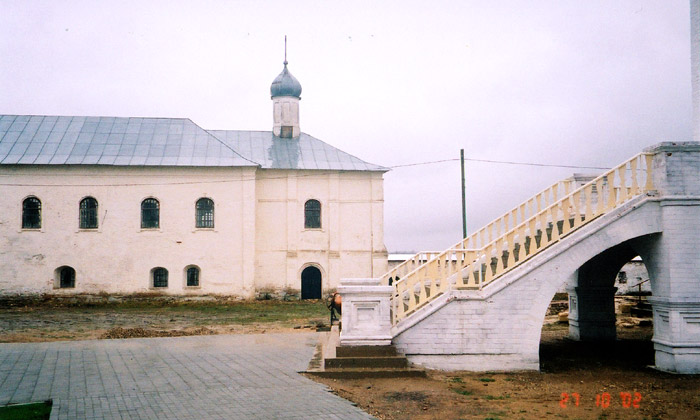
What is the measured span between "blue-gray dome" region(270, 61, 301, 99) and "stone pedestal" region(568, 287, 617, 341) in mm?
24061

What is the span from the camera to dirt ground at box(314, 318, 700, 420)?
8719 millimetres

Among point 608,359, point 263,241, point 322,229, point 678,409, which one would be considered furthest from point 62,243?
point 678,409

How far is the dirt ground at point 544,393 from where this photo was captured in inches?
343

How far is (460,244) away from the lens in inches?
566

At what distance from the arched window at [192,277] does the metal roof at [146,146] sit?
5361mm

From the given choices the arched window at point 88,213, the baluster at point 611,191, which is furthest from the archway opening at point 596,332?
the arched window at point 88,213

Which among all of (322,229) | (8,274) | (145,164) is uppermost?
(145,164)

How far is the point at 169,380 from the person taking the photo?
34.1ft

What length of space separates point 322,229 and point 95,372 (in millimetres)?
21845

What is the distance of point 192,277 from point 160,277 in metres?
1.58

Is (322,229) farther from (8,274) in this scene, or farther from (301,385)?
(301,385)

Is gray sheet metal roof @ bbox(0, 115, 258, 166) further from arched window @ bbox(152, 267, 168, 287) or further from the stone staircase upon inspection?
the stone staircase

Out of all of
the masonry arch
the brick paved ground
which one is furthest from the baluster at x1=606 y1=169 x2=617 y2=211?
the masonry arch

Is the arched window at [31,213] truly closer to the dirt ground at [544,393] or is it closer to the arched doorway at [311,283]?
the arched doorway at [311,283]
